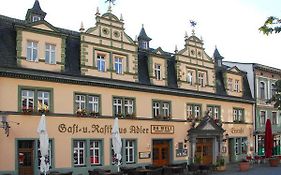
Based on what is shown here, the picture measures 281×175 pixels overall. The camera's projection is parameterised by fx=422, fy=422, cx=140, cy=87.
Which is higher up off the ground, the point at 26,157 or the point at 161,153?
the point at 26,157

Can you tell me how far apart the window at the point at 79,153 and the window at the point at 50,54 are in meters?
5.47

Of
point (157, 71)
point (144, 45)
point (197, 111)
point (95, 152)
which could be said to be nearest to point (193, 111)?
point (197, 111)

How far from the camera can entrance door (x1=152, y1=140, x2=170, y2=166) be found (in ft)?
108

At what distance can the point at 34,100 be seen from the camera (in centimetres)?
2519

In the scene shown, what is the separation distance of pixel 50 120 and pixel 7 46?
5089 mm

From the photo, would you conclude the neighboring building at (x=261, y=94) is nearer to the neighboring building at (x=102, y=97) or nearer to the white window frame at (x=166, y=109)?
the neighboring building at (x=102, y=97)

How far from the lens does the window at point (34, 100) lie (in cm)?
2477

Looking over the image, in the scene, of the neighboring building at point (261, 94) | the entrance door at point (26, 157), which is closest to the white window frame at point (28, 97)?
the entrance door at point (26, 157)

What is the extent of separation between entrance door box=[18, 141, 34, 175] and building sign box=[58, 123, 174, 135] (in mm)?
2151

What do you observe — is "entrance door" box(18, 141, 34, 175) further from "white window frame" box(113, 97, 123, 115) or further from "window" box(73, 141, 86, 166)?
"white window frame" box(113, 97, 123, 115)

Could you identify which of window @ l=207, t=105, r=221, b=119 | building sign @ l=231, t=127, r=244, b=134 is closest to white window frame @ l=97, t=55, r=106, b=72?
window @ l=207, t=105, r=221, b=119

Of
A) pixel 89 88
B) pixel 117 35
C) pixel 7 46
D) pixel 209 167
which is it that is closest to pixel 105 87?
pixel 89 88

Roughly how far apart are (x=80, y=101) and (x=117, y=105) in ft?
10.7

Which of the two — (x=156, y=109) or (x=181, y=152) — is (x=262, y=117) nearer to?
(x=181, y=152)
